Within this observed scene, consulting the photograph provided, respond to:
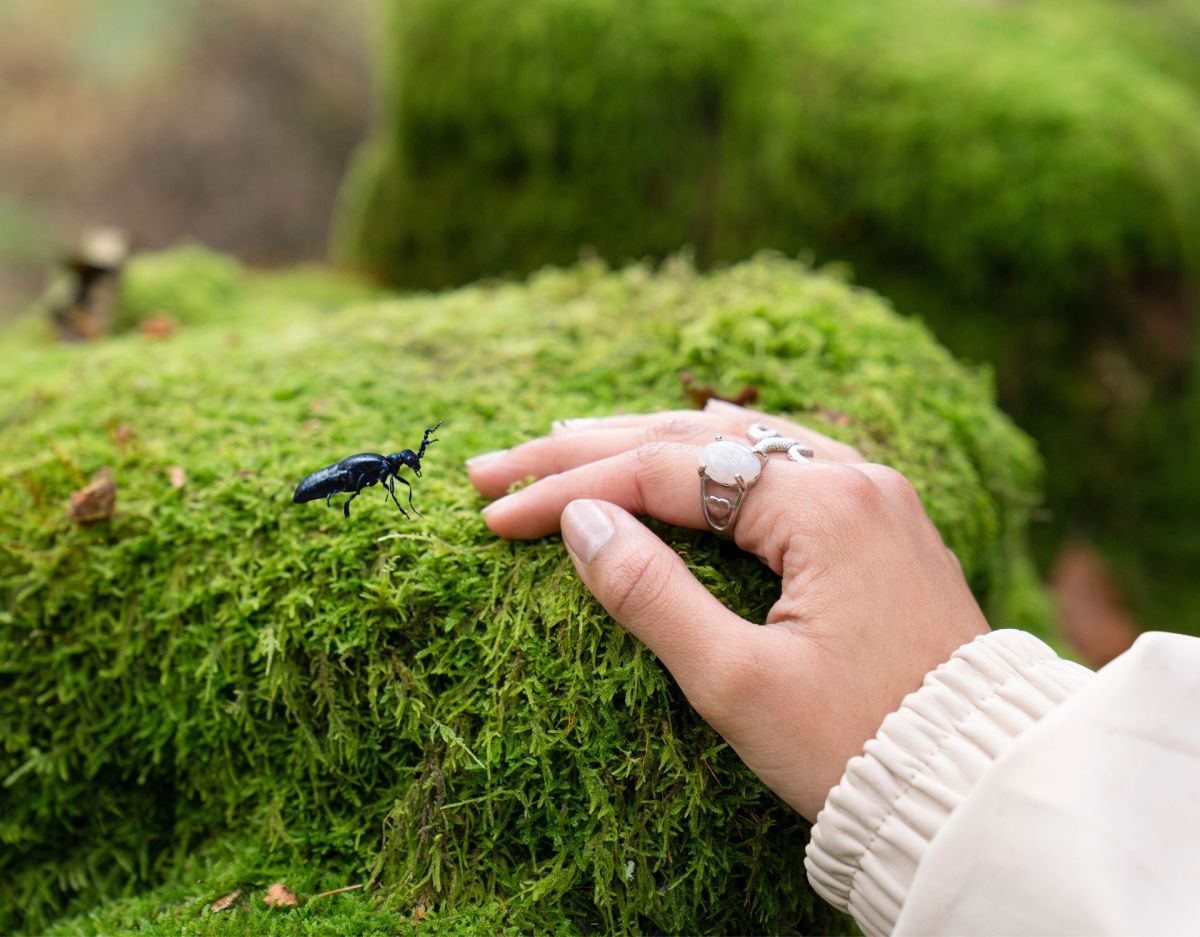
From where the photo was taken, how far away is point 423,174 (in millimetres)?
5883

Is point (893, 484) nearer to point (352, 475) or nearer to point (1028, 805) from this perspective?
point (1028, 805)

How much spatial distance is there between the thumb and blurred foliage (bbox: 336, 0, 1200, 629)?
11.6 feet

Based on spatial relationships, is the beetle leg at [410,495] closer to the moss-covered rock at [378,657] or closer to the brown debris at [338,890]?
the moss-covered rock at [378,657]

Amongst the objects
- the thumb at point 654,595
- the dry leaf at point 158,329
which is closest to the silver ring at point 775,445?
the thumb at point 654,595

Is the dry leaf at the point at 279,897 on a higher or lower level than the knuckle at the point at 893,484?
lower

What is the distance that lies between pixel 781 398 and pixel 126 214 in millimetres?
12555

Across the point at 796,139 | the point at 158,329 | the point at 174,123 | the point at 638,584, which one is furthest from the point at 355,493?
the point at 174,123

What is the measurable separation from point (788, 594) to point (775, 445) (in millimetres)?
375

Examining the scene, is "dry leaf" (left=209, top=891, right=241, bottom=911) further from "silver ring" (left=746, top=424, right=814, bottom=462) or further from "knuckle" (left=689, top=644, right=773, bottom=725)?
"silver ring" (left=746, top=424, right=814, bottom=462)

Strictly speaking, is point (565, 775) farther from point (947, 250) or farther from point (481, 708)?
point (947, 250)

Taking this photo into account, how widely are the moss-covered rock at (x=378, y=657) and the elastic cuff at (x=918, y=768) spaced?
282 millimetres

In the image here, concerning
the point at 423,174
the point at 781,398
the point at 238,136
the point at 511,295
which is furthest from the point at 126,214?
the point at 781,398

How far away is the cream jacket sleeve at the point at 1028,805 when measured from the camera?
1317mm

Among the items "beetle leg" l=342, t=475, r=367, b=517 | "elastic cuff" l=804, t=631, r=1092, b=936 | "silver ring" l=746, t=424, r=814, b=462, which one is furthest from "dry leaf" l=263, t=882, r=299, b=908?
"silver ring" l=746, t=424, r=814, b=462
